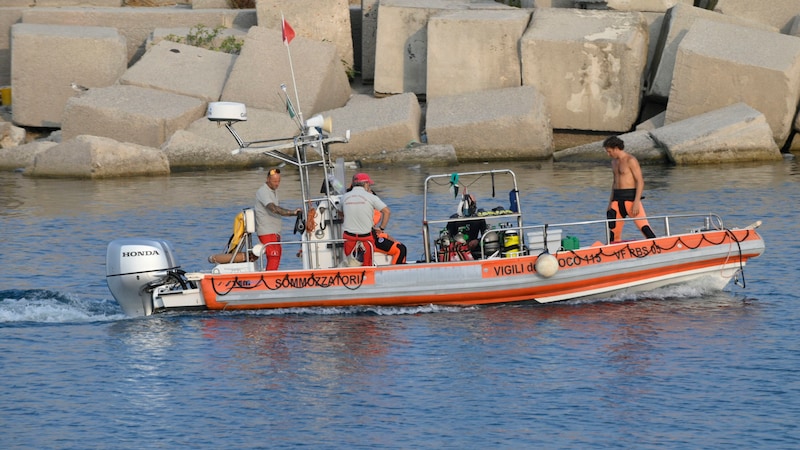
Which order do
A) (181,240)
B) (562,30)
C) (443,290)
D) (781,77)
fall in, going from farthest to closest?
(562,30) → (781,77) → (181,240) → (443,290)

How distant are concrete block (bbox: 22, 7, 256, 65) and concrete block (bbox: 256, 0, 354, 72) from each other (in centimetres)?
193

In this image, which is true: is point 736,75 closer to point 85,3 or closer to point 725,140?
point 725,140

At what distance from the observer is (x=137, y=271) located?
14.6 meters

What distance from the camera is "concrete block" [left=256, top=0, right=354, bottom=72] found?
2958 cm

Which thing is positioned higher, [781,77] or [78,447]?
[781,77]

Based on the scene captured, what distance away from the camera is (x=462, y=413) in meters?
11.7

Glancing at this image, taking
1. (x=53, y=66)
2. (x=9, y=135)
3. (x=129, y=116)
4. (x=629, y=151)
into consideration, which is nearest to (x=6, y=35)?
(x=53, y=66)

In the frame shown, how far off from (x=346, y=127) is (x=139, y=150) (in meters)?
4.04

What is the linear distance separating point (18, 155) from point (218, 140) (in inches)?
169

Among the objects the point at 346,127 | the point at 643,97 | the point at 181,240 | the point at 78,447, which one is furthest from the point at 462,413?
the point at 643,97

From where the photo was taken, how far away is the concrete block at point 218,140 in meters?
26.5

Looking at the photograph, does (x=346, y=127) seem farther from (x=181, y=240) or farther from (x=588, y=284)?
(x=588, y=284)

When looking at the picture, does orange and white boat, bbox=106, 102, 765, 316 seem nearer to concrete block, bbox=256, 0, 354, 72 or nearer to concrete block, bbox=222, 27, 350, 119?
concrete block, bbox=222, 27, 350, 119

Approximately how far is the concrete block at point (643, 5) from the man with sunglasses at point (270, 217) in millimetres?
15024
